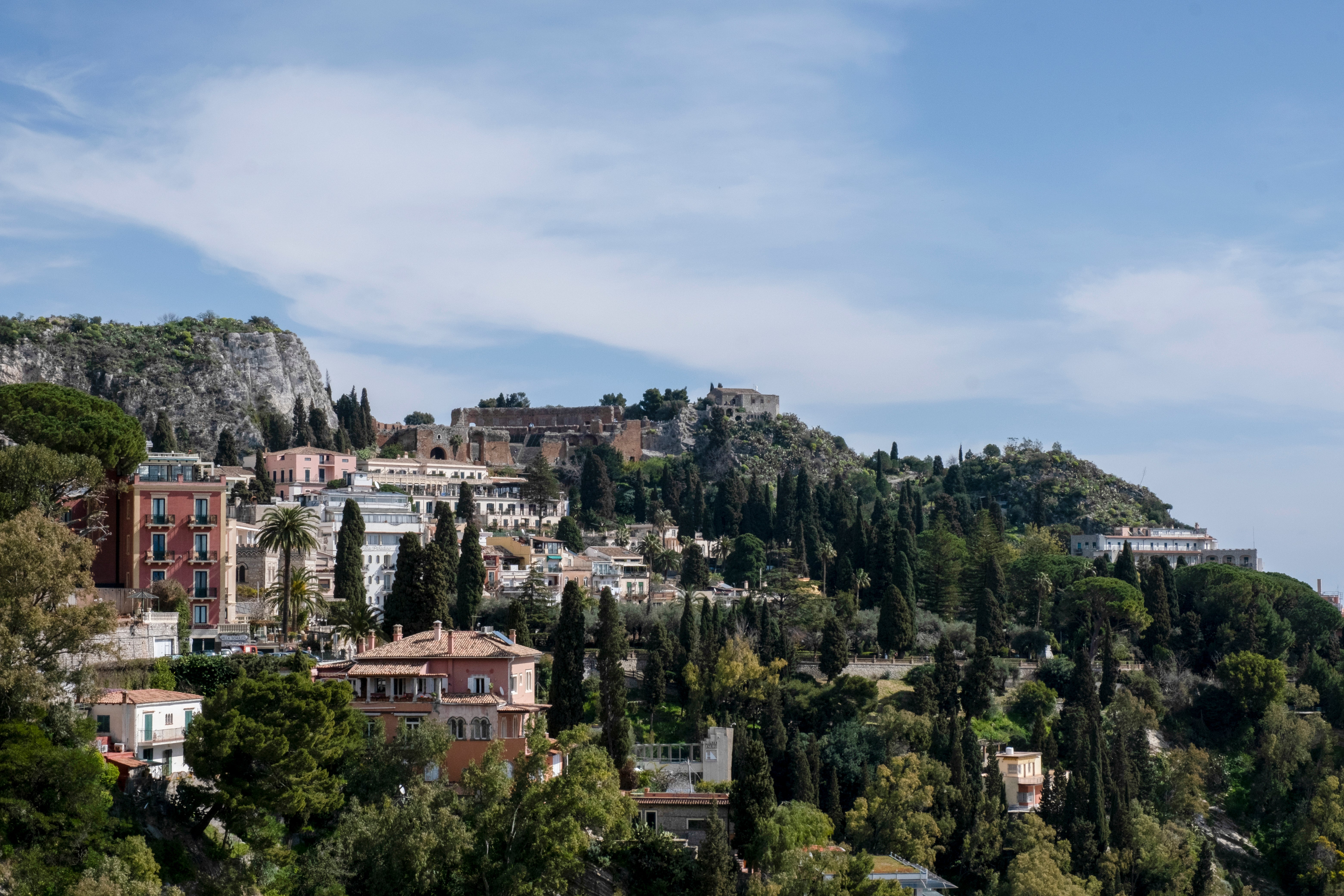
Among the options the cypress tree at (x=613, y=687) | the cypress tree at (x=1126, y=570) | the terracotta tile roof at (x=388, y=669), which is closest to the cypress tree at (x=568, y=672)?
the cypress tree at (x=613, y=687)

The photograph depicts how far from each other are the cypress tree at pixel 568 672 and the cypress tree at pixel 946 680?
2131cm

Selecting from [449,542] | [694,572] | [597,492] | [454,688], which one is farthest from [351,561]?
[597,492]

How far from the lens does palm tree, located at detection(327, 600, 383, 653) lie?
68.8m

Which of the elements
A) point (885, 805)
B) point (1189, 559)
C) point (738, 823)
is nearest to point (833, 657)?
point (885, 805)

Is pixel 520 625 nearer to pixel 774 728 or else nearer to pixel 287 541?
pixel 287 541

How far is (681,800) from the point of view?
195 feet

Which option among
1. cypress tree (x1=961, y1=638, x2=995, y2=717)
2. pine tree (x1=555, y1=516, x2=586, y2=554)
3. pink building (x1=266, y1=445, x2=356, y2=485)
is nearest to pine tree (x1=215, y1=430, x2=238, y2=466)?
pink building (x1=266, y1=445, x2=356, y2=485)

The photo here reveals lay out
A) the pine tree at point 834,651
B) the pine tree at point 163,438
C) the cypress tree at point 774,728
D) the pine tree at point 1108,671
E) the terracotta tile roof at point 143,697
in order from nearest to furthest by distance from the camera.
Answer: the terracotta tile roof at point 143,697
the cypress tree at point 774,728
the pine tree at point 834,651
the pine tree at point 1108,671
the pine tree at point 163,438

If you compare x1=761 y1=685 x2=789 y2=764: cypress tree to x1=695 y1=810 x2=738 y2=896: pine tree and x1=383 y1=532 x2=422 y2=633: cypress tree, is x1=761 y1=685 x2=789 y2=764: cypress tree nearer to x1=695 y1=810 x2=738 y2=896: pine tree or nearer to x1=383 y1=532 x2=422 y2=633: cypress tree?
x1=383 y1=532 x2=422 y2=633: cypress tree

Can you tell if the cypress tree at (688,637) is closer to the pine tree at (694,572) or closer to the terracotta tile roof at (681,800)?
the pine tree at (694,572)

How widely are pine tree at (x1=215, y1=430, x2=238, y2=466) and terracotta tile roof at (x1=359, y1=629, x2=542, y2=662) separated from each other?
6053 cm

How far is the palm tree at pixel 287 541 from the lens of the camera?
226ft

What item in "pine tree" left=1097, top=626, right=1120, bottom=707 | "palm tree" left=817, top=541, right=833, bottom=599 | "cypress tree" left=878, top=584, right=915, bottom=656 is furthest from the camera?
"palm tree" left=817, top=541, right=833, bottom=599

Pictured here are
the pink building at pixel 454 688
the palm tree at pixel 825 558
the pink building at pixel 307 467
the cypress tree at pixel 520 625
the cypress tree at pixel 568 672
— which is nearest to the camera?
the pink building at pixel 454 688
